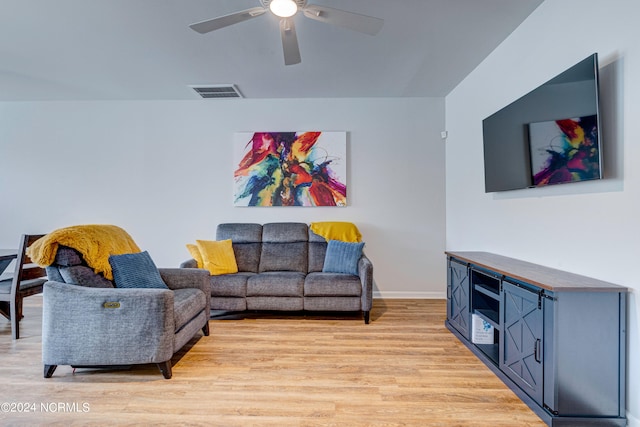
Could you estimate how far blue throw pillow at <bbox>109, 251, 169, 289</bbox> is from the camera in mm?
2436

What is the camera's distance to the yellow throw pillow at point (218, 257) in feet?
11.3

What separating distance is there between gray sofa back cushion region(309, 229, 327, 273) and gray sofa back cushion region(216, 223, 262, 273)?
2.02ft

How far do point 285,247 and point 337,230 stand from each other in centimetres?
65

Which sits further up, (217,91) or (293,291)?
(217,91)

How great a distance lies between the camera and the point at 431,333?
2.96 meters

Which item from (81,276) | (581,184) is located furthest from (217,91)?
(581,184)

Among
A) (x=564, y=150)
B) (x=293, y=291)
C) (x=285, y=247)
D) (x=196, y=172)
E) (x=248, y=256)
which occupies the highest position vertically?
(x=196, y=172)

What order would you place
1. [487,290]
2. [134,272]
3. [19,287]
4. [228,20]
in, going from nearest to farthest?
1. [228,20]
2. [487,290]
3. [134,272]
4. [19,287]

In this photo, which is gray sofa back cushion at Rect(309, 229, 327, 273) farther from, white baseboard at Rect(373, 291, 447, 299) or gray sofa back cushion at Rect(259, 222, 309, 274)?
white baseboard at Rect(373, 291, 447, 299)

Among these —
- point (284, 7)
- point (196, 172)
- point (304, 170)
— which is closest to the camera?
point (284, 7)

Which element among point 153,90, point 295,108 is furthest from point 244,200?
point 153,90

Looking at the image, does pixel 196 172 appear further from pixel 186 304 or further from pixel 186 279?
pixel 186 304

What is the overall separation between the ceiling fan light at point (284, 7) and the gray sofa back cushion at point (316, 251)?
2.43m

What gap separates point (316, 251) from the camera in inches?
151
